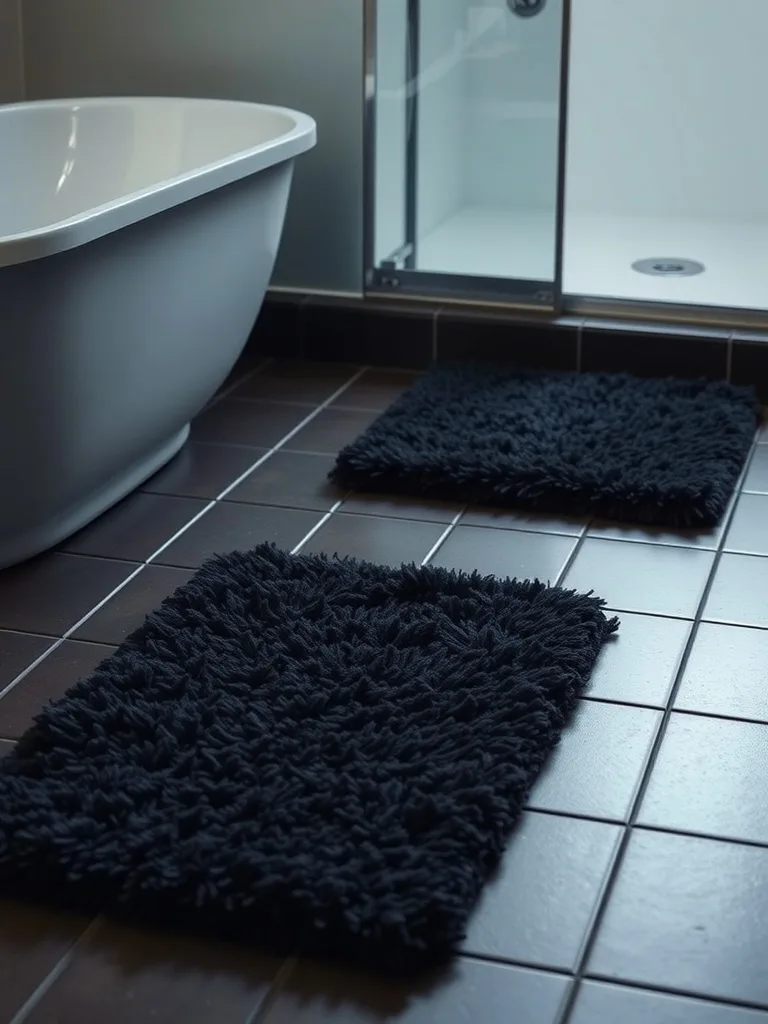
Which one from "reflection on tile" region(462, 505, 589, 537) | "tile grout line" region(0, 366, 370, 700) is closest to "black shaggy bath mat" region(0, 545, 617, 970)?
"tile grout line" region(0, 366, 370, 700)

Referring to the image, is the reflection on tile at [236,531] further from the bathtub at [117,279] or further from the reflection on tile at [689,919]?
the reflection on tile at [689,919]

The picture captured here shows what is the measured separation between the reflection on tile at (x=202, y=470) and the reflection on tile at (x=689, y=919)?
1371 mm

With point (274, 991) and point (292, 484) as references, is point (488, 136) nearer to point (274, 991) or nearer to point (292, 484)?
point (292, 484)

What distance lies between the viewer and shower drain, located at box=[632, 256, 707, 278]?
424cm

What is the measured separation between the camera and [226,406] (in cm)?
342

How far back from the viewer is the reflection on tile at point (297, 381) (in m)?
3.49

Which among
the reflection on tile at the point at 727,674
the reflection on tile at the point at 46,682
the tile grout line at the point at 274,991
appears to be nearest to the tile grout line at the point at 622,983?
the tile grout line at the point at 274,991

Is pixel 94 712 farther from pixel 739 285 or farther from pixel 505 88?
pixel 739 285

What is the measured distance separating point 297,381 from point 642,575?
1310 millimetres

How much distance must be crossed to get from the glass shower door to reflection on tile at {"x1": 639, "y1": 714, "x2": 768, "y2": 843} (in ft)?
5.83

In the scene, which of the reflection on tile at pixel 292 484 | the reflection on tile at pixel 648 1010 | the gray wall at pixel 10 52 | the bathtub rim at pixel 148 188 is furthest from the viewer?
the gray wall at pixel 10 52

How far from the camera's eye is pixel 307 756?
1.93 m

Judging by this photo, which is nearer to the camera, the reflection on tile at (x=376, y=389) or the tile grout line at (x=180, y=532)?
the tile grout line at (x=180, y=532)

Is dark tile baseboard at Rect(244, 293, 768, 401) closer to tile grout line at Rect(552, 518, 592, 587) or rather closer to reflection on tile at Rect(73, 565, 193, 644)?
tile grout line at Rect(552, 518, 592, 587)
